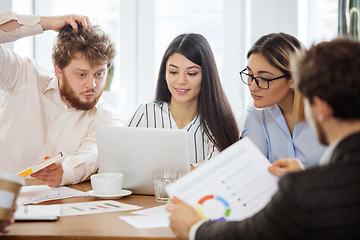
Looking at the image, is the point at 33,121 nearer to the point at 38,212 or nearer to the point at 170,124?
the point at 170,124

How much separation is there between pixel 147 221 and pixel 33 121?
1.17 meters

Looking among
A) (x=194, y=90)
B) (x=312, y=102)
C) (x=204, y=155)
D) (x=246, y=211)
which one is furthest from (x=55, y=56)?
(x=312, y=102)

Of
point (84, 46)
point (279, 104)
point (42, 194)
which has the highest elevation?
point (84, 46)

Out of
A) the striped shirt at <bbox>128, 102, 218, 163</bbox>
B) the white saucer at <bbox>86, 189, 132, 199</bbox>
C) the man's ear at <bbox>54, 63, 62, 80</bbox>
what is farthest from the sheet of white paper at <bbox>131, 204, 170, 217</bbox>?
the man's ear at <bbox>54, 63, 62, 80</bbox>

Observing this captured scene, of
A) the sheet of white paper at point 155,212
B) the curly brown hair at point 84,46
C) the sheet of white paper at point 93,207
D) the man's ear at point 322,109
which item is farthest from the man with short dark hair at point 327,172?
the curly brown hair at point 84,46

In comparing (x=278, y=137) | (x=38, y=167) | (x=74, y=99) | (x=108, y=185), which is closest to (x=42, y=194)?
(x=38, y=167)

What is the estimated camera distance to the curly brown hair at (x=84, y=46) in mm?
1818

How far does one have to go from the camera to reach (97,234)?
0.90 metres

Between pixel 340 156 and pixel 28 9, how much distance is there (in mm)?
2898

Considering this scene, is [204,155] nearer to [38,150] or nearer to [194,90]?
[194,90]

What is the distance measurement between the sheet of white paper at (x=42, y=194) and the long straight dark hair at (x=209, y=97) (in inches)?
31.1

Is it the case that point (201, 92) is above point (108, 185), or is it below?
above

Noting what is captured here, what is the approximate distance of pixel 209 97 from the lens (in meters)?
1.90

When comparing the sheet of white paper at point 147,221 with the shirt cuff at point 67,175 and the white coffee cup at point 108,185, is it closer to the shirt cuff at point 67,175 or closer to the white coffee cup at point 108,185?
the white coffee cup at point 108,185
